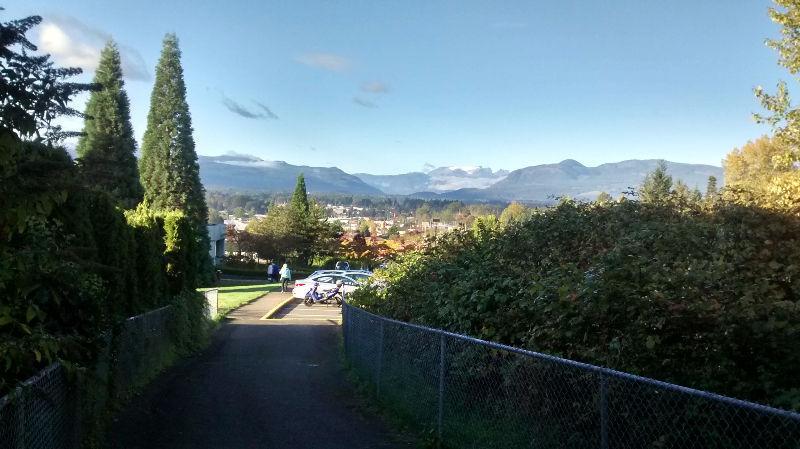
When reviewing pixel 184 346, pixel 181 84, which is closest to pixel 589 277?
pixel 184 346

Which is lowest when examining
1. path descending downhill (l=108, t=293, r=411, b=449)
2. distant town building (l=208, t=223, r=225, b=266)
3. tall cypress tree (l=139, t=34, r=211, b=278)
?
distant town building (l=208, t=223, r=225, b=266)

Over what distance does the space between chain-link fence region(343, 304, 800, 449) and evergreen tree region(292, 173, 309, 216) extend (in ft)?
211

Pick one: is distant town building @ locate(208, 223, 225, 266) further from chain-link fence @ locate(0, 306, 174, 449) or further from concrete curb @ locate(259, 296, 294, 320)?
chain-link fence @ locate(0, 306, 174, 449)

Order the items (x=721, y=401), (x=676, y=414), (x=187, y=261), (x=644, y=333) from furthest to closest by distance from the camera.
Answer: (x=187, y=261) < (x=644, y=333) < (x=676, y=414) < (x=721, y=401)

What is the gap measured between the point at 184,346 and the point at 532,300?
10154 millimetres

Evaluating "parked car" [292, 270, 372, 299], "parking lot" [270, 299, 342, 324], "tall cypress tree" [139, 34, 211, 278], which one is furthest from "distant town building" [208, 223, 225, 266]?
"parking lot" [270, 299, 342, 324]

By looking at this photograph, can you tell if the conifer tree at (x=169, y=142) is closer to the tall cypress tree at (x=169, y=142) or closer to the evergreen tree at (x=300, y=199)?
the tall cypress tree at (x=169, y=142)

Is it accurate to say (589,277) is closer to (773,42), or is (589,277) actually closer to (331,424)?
(331,424)

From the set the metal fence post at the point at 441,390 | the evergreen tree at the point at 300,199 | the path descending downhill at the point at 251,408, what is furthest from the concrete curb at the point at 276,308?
the evergreen tree at the point at 300,199

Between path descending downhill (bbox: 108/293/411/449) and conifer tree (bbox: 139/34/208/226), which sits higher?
conifer tree (bbox: 139/34/208/226)

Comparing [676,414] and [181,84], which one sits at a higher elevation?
[181,84]

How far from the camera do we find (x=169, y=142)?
2153 inches

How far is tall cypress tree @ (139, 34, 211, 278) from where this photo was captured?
54.3 meters

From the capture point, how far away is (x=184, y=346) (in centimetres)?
1573
